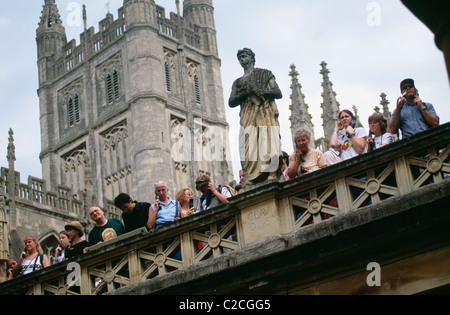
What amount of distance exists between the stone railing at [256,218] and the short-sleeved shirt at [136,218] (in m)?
0.82

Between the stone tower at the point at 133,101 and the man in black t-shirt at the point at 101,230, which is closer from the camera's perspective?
the man in black t-shirt at the point at 101,230

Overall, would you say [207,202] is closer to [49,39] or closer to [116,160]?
[116,160]

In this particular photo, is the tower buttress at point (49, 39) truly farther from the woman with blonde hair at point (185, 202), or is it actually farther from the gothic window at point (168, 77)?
the woman with blonde hair at point (185, 202)

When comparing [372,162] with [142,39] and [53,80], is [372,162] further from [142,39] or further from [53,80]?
[53,80]

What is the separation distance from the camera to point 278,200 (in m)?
8.70

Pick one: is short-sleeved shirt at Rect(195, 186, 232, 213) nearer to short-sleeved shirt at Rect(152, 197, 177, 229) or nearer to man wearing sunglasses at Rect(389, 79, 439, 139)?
short-sleeved shirt at Rect(152, 197, 177, 229)

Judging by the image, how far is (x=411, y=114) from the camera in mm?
9305

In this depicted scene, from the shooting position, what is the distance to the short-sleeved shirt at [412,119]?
9.22m

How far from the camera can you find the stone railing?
795cm

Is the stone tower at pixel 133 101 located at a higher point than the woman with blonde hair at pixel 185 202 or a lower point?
higher

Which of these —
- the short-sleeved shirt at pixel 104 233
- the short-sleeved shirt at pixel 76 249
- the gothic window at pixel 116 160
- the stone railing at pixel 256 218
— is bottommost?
the stone railing at pixel 256 218

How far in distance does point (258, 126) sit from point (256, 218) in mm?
1088

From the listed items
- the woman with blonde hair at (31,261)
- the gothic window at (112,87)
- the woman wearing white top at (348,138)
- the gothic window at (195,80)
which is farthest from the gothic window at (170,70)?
the woman wearing white top at (348,138)

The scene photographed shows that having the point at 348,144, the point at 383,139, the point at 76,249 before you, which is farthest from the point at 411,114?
the point at 76,249
